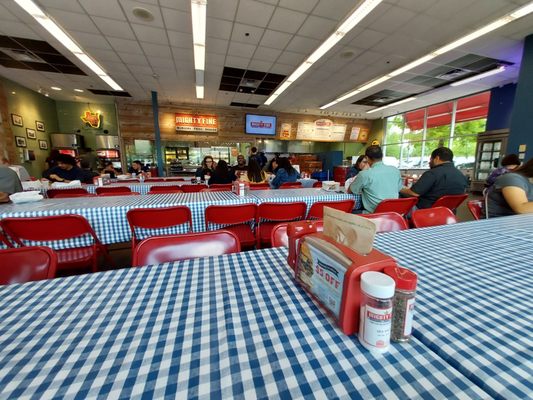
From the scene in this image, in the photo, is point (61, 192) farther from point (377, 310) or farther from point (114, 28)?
point (377, 310)

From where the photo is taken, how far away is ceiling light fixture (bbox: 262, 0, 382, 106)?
3258 mm

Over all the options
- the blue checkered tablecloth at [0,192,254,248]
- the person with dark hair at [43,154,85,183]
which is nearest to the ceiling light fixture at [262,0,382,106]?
the blue checkered tablecloth at [0,192,254,248]

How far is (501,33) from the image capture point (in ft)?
13.7

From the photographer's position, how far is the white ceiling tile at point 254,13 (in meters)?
3.36

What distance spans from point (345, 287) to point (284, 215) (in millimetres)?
1825

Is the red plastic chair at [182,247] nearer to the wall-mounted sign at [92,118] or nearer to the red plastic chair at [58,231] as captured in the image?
the red plastic chair at [58,231]

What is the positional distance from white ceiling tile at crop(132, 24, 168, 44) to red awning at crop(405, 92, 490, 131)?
33.6 ft

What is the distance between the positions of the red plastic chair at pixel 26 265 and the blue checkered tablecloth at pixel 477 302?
1412 mm

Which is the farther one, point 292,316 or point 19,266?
point 19,266

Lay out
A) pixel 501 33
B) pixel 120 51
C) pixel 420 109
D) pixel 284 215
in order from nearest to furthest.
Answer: pixel 284 215
pixel 501 33
pixel 120 51
pixel 420 109

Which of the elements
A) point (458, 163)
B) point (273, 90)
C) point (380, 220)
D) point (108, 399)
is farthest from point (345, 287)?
point (458, 163)

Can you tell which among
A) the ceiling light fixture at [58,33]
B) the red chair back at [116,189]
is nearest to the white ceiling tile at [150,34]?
the ceiling light fixture at [58,33]

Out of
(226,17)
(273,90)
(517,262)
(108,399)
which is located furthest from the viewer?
(273,90)

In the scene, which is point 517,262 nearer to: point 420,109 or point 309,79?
point 309,79
